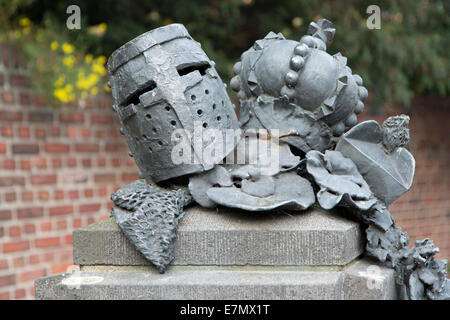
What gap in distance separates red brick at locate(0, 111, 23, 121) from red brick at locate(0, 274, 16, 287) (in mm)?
975

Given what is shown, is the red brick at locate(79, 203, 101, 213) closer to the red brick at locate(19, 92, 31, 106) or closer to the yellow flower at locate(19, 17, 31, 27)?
the red brick at locate(19, 92, 31, 106)

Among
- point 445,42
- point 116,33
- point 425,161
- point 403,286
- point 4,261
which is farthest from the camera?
point 425,161

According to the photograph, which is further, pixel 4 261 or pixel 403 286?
pixel 4 261

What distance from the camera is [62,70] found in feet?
13.5

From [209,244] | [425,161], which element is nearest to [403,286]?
[209,244]

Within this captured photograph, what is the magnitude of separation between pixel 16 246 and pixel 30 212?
23 centimetres

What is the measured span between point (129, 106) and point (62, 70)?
200cm

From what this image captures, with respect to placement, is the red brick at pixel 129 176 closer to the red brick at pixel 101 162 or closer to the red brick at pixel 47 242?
the red brick at pixel 101 162

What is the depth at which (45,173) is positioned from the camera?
167 inches

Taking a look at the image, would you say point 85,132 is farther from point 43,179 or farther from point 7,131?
point 7,131

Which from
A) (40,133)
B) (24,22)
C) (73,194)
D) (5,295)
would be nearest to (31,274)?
(5,295)

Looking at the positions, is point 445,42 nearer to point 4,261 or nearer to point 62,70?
point 62,70

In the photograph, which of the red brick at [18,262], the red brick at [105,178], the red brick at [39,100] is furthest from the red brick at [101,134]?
the red brick at [18,262]

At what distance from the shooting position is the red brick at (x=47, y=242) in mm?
4194
